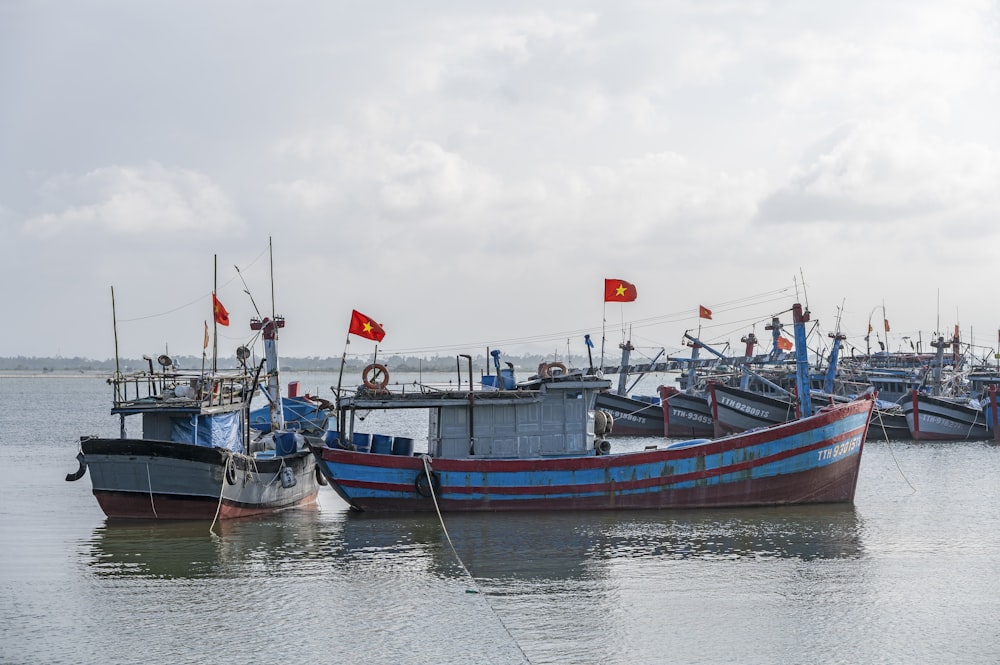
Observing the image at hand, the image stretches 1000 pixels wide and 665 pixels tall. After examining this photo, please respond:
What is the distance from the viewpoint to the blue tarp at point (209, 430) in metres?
26.8

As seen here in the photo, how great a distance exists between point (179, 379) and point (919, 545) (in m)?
18.7

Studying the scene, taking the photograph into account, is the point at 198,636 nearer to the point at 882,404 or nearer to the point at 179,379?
the point at 179,379

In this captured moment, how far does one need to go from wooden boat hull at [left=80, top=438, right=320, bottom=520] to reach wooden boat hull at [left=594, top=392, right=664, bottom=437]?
3429 centimetres

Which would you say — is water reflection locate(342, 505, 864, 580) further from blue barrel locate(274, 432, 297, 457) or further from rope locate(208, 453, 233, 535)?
rope locate(208, 453, 233, 535)

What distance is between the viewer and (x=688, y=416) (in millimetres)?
56531

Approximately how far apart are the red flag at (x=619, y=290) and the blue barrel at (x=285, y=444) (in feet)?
33.9

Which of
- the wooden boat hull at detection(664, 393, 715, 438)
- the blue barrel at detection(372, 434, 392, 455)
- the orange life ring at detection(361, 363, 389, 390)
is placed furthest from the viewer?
the wooden boat hull at detection(664, 393, 715, 438)

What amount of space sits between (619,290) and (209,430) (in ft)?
42.3

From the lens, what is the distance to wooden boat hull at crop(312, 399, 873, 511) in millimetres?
26766

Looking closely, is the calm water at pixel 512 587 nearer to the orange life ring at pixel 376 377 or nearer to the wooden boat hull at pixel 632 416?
the orange life ring at pixel 376 377

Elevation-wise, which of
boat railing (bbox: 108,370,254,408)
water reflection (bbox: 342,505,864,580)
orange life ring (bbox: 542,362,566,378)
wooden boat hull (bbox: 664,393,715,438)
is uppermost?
orange life ring (bbox: 542,362,566,378)

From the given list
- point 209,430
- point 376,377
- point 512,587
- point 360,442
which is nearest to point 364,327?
point 376,377

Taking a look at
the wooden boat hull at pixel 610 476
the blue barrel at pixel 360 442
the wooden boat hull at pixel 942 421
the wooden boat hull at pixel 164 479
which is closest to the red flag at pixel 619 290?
the wooden boat hull at pixel 610 476

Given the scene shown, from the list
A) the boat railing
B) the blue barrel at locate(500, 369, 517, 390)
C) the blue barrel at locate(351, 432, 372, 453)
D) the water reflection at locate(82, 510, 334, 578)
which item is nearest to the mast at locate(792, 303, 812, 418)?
the blue barrel at locate(500, 369, 517, 390)
